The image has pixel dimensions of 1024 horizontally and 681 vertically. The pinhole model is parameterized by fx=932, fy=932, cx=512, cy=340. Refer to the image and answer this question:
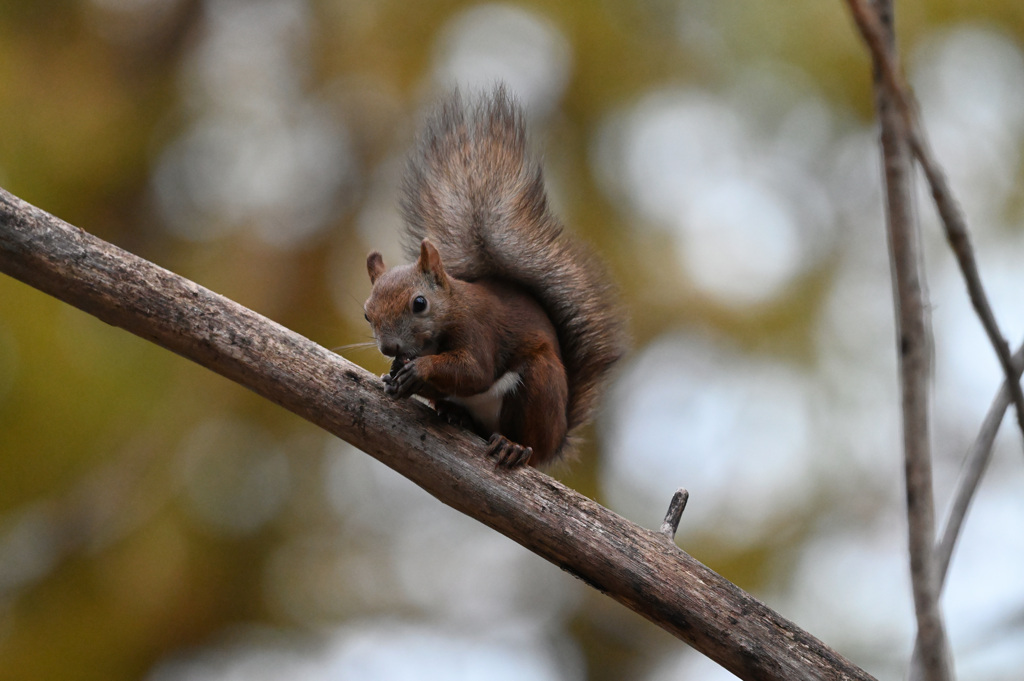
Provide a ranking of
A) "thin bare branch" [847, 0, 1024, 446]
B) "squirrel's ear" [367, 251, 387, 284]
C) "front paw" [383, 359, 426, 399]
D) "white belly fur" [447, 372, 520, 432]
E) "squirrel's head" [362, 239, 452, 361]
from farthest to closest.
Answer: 1. "squirrel's ear" [367, 251, 387, 284]
2. "white belly fur" [447, 372, 520, 432]
3. "squirrel's head" [362, 239, 452, 361]
4. "front paw" [383, 359, 426, 399]
5. "thin bare branch" [847, 0, 1024, 446]

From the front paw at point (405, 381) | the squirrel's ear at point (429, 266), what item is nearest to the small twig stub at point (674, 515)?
the front paw at point (405, 381)

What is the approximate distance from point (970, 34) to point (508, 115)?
2.93m

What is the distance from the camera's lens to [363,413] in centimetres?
202

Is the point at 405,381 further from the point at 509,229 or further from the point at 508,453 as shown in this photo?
the point at 509,229

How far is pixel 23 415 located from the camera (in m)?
3.29

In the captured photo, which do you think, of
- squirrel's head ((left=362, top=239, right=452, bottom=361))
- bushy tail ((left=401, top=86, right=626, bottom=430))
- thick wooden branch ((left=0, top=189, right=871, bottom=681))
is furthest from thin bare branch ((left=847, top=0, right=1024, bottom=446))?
bushy tail ((left=401, top=86, right=626, bottom=430))

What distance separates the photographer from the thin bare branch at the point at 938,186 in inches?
36.1

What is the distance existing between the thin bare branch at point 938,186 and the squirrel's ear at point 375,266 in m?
1.62

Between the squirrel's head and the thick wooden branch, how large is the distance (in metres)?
0.15

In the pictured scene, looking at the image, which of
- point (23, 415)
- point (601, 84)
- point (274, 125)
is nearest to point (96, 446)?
point (23, 415)

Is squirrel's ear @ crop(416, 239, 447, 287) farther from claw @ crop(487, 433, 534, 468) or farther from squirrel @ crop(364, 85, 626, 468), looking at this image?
claw @ crop(487, 433, 534, 468)

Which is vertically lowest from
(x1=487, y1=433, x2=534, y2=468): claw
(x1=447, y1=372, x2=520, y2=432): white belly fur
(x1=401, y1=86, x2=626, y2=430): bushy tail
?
(x1=487, y1=433, x2=534, y2=468): claw

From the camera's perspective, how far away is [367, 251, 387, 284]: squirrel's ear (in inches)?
96.3

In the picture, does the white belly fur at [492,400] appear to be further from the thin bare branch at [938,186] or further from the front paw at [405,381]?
the thin bare branch at [938,186]
